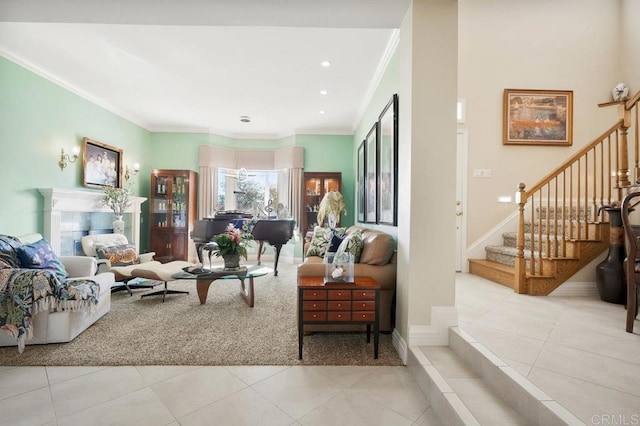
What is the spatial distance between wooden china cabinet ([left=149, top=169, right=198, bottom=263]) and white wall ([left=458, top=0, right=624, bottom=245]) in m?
5.39

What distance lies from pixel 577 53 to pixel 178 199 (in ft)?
24.4

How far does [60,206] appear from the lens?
13.2ft

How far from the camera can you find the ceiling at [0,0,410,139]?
2361 millimetres

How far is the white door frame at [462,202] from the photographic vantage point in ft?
14.5

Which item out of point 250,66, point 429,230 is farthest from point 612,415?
point 250,66

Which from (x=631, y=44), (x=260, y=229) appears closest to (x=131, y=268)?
(x=260, y=229)

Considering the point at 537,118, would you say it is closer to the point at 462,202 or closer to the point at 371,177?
the point at 462,202

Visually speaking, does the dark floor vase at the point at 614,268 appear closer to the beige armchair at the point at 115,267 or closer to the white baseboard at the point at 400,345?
the white baseboard at the point at 400,345

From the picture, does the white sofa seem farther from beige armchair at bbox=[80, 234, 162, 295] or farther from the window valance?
the window valance

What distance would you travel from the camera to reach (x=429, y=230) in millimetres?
2236

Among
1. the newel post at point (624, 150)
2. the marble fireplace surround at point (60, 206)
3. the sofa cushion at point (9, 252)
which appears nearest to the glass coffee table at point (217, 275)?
the sofa cushion at point (9, 252)

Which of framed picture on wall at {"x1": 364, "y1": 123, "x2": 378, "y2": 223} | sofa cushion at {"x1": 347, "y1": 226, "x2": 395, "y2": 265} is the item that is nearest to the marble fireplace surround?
sofa cushion at {"x1": 347, "y1": 226, "x2": 395, "y2": 265}

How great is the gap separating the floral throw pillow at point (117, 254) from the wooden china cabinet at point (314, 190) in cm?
321

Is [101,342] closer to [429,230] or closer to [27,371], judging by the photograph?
[27,371]
